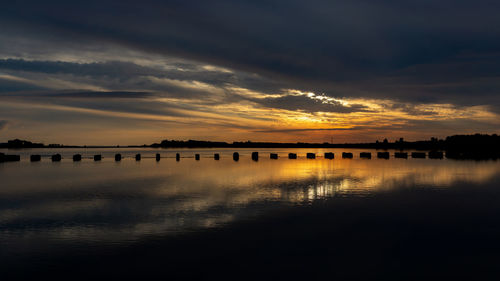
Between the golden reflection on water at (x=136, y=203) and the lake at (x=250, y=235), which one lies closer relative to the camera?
the lake at (x=250, y=235)

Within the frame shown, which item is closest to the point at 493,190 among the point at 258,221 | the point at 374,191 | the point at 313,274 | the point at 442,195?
the point at 442,195

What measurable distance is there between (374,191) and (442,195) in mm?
5517

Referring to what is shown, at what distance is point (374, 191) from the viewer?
3247 centimetres

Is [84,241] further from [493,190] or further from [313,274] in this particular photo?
[493,190]

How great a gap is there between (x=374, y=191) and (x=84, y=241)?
25261 mm

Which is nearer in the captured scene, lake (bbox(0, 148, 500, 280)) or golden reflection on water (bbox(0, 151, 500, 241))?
lake (bbox(0, 148, 500, 280))

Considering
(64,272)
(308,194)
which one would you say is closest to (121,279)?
(64,272)

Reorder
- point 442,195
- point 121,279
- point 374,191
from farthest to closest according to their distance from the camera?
1. point 374,191
2. point 442,195
3. point 121,279

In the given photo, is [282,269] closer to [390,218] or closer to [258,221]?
[258,221]

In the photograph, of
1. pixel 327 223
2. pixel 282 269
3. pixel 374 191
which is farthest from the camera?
pixel 374 191

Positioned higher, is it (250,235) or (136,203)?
(136,203)

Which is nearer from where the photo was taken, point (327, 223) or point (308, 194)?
point (327, 223)

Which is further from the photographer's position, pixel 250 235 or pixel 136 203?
pixel 136 203

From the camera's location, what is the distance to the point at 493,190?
32.6 m
